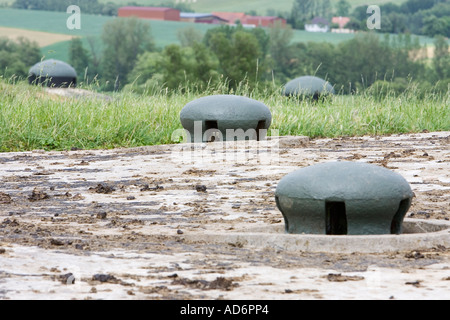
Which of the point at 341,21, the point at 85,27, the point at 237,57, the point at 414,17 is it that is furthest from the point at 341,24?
the point at 237,57

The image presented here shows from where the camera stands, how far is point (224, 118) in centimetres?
1130

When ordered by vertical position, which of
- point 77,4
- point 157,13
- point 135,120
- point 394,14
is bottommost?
point 157,13

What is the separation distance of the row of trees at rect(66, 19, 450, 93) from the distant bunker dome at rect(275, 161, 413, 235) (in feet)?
168

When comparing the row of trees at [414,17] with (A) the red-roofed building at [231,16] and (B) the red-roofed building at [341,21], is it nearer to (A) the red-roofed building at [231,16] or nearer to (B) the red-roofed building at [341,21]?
(B) the red-roofed building at [341,21]

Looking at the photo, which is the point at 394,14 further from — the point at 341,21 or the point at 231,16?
the point at 231,16

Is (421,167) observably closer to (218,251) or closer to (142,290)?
(218,251)

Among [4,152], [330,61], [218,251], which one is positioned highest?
[218,251]

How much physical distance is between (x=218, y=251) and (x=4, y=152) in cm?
710

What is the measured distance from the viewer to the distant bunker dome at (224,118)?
37.1ft

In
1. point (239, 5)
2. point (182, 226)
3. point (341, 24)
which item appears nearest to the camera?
point (182, 226)

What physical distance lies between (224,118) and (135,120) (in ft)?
7.92

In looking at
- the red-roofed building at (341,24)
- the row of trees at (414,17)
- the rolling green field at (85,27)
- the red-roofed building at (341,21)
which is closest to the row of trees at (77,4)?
the rolling green field at (85,27)
